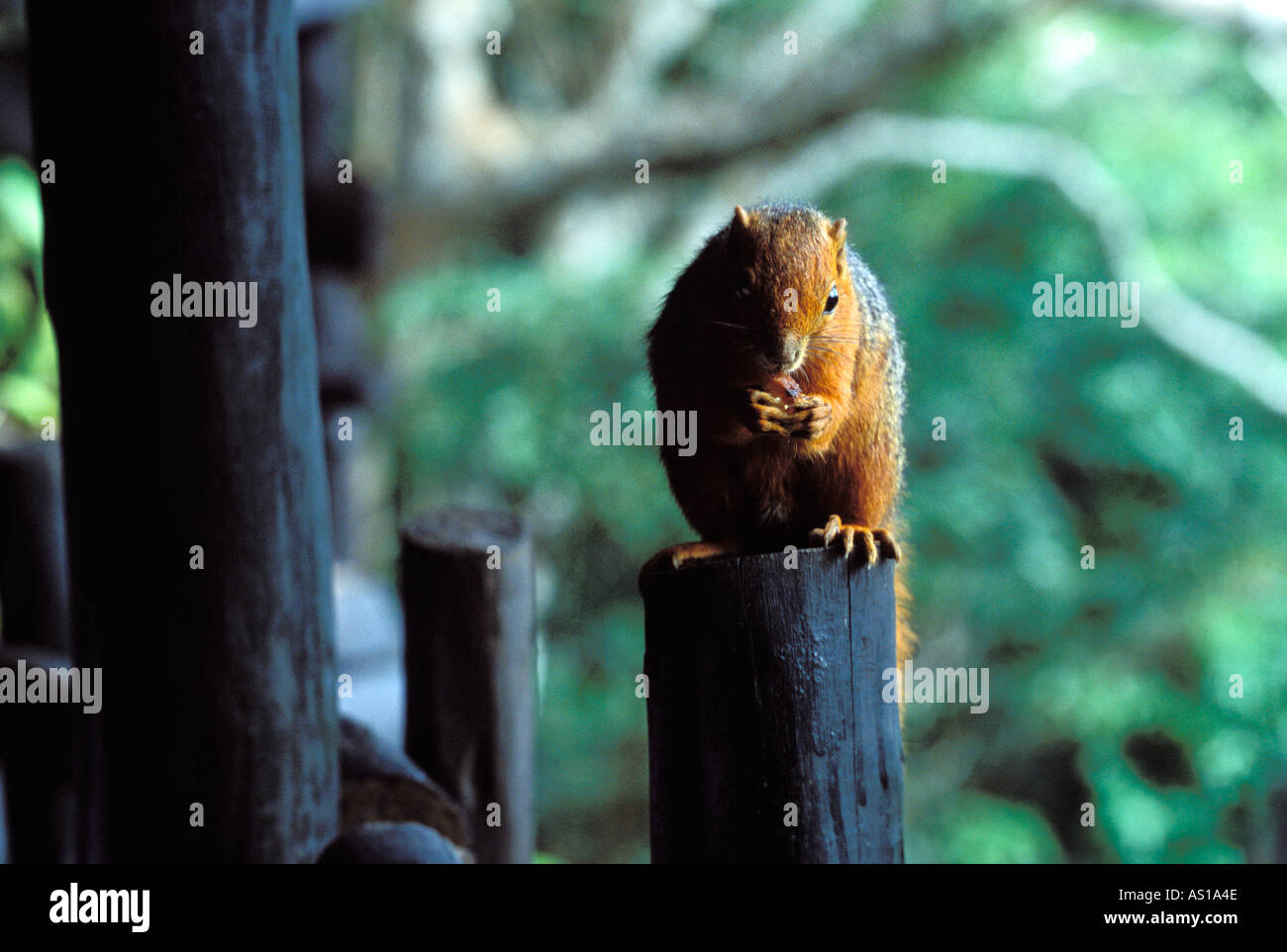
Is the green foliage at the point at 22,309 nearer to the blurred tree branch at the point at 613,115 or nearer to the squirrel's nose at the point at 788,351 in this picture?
the squirrel's nose at the point at 788,351

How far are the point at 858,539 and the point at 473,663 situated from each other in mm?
751

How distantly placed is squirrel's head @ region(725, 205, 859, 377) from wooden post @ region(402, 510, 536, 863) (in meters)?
0.64

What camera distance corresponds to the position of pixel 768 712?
1.13m

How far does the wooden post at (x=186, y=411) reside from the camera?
53.2 inches

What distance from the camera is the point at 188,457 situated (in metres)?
1.38

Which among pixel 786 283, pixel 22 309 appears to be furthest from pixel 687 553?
pixel 22 309

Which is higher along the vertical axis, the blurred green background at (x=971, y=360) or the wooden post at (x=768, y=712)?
the blurred green background at (x=971, y=360)

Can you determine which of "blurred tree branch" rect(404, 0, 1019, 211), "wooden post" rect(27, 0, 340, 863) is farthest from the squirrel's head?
"blurred tree branch" rect(404, 0, 1019, 211)

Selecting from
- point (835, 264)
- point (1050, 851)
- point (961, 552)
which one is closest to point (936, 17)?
point (961, 552)

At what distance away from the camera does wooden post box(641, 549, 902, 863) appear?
1.13 metres

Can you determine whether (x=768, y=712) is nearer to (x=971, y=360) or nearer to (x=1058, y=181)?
(x=971, y=360)

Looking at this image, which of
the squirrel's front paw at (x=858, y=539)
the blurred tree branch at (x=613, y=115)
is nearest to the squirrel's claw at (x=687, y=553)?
the squirrel's front paw at (x=858, y=539)

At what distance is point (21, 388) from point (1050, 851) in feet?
11.8

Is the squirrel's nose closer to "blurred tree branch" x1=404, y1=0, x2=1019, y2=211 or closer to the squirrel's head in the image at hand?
the squirrel's head
